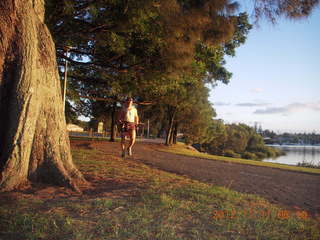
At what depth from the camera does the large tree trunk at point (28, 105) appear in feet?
13.2

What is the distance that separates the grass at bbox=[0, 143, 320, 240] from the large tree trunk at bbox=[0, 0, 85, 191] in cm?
63

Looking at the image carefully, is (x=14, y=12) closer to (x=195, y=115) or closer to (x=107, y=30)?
(x=107, y=30)

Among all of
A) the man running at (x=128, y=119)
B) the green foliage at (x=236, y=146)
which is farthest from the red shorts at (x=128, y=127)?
the green foliage at (x=236, y=146)

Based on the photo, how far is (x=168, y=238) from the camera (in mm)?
2871

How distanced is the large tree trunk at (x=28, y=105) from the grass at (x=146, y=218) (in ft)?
2.08

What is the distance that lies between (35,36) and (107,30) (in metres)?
4.49

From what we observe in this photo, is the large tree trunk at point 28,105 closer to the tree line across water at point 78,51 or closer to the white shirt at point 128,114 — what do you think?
the tree line across water at point 78,51

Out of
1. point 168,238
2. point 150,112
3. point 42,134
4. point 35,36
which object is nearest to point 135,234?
point 168,238

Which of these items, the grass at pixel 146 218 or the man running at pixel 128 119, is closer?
the grass at pixel 146 218

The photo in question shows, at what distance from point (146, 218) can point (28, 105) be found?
256 centimetres
